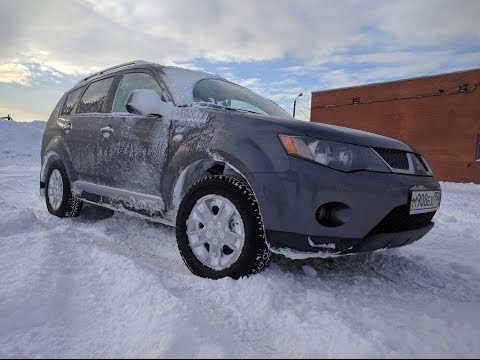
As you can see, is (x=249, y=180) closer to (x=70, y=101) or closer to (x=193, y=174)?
(x=193, y=174)

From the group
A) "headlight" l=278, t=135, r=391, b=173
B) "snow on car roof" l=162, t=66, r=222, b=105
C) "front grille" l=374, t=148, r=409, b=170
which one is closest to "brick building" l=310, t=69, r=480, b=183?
"front grille" l=374, t=148, r=409, b=170

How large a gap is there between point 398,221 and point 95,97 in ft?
11.3

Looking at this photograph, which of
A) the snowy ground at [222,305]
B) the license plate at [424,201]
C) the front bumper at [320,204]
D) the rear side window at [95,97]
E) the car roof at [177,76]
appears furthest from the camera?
the rear side window at [95,97]

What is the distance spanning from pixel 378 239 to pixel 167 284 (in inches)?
51.3

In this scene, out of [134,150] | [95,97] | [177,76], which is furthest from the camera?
[95,97]

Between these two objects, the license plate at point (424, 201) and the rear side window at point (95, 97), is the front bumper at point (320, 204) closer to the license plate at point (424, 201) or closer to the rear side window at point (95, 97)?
the license plate at point (424, 201)

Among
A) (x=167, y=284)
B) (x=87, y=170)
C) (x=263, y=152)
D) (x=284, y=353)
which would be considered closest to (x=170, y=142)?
(x=263, y=152)

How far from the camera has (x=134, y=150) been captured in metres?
3.30

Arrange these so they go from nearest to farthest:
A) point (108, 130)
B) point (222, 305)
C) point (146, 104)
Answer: point (222, 305), point (146, 104), point (108, 130)

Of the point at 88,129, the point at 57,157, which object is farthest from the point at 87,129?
the point at 57,157

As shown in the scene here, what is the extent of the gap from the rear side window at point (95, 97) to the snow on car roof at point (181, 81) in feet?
3.16

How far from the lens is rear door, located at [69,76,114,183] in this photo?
12.8ft

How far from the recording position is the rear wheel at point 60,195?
438 centimetres

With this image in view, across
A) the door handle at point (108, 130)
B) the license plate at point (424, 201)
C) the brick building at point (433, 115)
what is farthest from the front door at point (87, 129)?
the brick building at point (433, 115)
